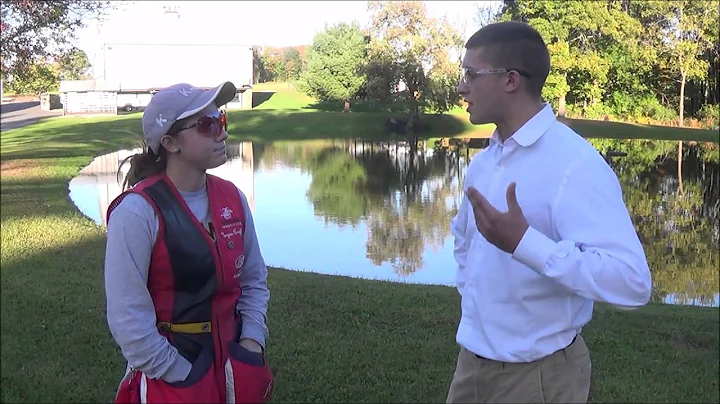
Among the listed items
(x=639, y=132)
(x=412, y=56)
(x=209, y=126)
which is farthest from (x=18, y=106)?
(x=209, y=126)

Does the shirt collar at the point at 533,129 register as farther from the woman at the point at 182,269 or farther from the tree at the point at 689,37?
the tree at the point at 689,37

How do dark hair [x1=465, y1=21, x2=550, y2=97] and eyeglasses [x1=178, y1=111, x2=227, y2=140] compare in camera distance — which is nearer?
dark hair [x1=465, y1=21, x2=550, y2=97]

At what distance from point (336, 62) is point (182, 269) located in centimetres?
4876

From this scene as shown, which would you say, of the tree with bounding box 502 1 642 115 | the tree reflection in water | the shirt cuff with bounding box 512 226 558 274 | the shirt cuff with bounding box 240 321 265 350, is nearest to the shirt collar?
the shirt cuff with bounding box 512 226 558 274

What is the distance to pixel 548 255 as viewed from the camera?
1.97 metres

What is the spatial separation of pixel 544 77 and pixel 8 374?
162 inches

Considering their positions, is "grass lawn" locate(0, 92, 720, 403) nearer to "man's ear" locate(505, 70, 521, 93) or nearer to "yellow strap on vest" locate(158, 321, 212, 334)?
"yellow strap on vest" locate(158, 321, 212, 334)

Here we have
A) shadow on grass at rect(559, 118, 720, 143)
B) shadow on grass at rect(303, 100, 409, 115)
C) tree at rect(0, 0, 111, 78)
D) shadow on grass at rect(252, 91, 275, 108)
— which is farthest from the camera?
shadow on grass at rect(252, 91, 275, 108)

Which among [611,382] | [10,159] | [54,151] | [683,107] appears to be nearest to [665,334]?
[611,382]

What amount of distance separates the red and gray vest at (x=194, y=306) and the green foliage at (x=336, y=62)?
45915mm

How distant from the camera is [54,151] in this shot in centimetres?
2461

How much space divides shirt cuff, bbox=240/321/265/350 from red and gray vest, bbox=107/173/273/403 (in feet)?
0.32

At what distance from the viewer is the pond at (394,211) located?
9570 mm

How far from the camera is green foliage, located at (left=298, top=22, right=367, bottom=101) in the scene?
1953 inches
